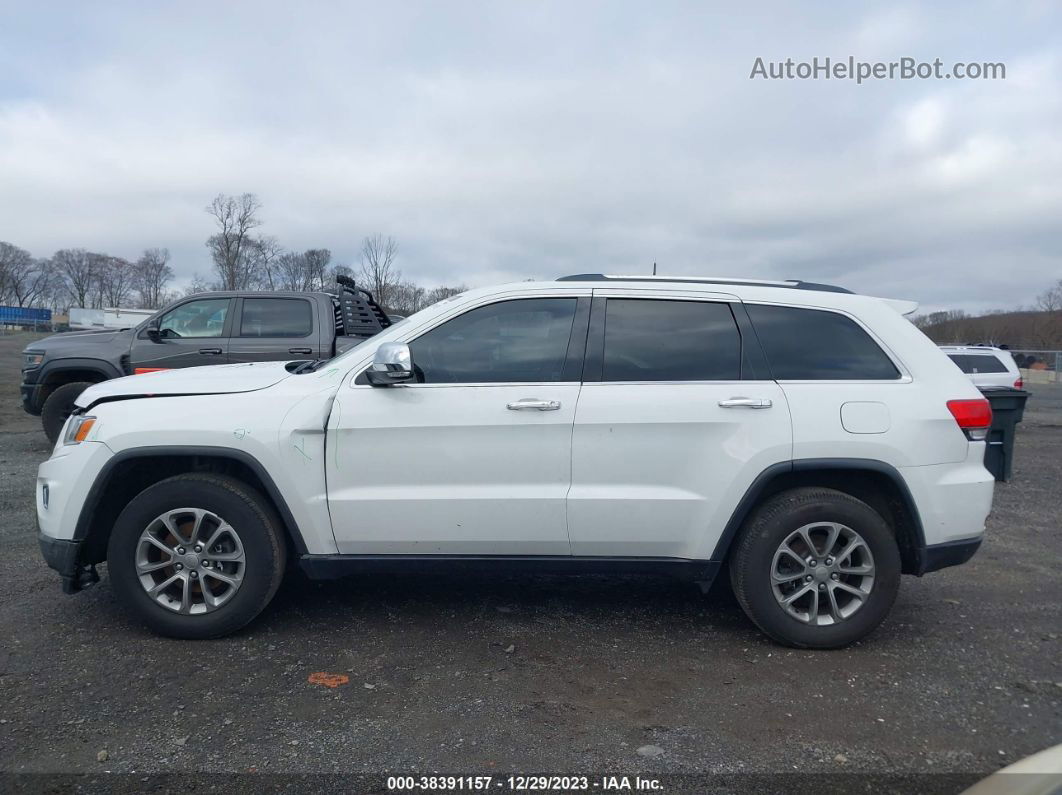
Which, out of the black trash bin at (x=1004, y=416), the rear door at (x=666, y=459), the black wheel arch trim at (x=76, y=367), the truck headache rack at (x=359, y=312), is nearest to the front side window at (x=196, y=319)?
the black wheel arch trim at (x=76, y=367)

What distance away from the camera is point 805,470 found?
13.2ft

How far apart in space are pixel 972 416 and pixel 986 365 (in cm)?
1418

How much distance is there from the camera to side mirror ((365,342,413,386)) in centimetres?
387

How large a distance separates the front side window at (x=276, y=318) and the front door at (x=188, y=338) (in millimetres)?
215

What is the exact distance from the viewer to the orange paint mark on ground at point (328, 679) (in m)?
3.68

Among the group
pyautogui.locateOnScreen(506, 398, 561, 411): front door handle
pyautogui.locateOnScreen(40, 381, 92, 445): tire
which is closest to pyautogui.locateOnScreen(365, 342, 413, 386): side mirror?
pyautogui.locateOnScreen(506, 398, 561, 411): front door handle

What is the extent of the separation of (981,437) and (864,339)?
737 mm

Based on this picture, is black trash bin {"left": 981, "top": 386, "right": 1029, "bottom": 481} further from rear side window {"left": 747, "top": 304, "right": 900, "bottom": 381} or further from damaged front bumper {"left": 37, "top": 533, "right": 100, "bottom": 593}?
damaged front bumper {"left": 37, "top": 533, "right": 100, "bottom": 593}

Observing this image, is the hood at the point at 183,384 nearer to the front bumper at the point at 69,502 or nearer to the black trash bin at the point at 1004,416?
the front bumper at the point at 69,502

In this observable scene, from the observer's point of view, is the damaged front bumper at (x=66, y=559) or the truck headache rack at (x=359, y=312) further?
the truck headache rack at (x=359, y=312)

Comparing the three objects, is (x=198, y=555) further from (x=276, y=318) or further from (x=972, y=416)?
(x=276, y=318)

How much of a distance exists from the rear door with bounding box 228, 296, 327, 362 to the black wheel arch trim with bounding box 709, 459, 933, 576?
623 cm

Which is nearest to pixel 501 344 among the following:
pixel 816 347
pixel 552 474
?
pixel 552 474

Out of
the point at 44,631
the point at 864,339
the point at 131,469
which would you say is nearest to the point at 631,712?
the point at 864,339
